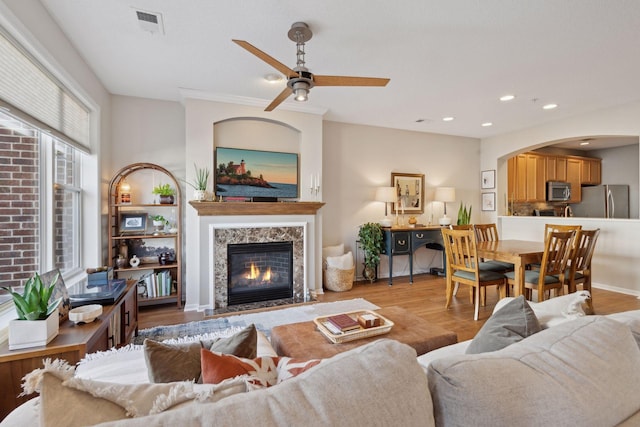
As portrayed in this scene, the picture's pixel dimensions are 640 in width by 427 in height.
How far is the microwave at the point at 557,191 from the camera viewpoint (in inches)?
238

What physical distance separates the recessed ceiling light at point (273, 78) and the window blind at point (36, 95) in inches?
68.2

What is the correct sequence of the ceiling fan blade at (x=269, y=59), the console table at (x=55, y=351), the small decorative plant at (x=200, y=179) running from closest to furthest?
the console table at (x=55, y=351), the ceiling fan blade at (x=269, y=59), the small decorative plant at (x=200, y=179)

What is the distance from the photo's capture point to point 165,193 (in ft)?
11.7

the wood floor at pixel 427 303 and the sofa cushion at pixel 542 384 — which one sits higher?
the sofa cushion at pixel 542 384

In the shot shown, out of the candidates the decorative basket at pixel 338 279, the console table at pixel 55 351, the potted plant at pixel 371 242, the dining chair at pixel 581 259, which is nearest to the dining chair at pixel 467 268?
the dining chair at pixel 581 259

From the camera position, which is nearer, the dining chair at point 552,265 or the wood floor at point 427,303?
the dining chair at point 552,265

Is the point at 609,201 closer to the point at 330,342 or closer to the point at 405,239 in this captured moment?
the point at 405,239

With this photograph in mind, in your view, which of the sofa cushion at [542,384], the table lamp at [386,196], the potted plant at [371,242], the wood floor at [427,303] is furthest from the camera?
the table lamp at [386,196]

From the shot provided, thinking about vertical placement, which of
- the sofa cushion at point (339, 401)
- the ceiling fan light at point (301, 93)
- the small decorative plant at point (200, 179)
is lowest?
the sofa cushion at point (339, 401)

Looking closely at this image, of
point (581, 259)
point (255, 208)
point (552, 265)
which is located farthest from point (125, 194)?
point (581, 259)

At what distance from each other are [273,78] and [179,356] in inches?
113

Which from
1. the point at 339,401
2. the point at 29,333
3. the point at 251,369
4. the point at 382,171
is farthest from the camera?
the point at 382,171

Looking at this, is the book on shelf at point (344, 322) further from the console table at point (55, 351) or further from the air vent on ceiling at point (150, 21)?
the air vent on ceiling at point (150, 21)

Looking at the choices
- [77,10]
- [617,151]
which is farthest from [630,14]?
[617,151]
